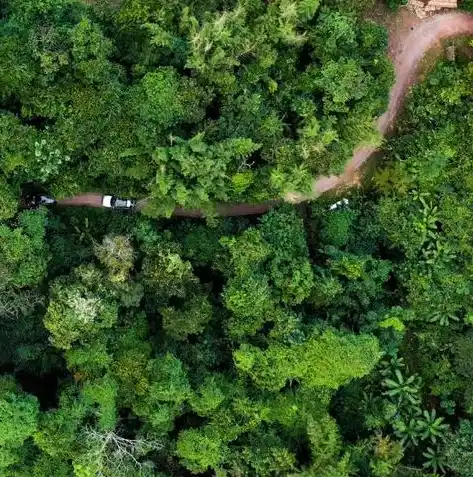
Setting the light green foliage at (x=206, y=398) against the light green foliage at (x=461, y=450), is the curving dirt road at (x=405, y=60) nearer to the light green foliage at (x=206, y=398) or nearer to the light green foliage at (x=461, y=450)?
the light green foliage at (x=206, y=398)

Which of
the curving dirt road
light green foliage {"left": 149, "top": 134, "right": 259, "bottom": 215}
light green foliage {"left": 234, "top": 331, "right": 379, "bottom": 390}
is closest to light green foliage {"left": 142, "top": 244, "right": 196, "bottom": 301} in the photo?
light green foliage {"left": 149, "top": 134, "right": 259, "bottom": 215}

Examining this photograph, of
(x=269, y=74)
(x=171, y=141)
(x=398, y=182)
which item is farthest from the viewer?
(x=398, y=182)

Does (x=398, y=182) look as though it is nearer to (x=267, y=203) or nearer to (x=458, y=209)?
(x=458, y=209)

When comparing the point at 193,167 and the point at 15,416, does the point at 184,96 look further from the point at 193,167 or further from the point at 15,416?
the point at 15,416

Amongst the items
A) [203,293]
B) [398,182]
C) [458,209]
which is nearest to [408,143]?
[398,182]

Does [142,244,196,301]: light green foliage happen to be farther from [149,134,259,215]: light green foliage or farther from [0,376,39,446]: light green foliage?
[0,376,39,446]: light green foliage

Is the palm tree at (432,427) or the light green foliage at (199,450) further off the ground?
the palm tree at (432,427)

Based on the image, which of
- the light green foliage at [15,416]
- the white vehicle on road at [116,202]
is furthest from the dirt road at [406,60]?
the light green foliage at [15,416]
